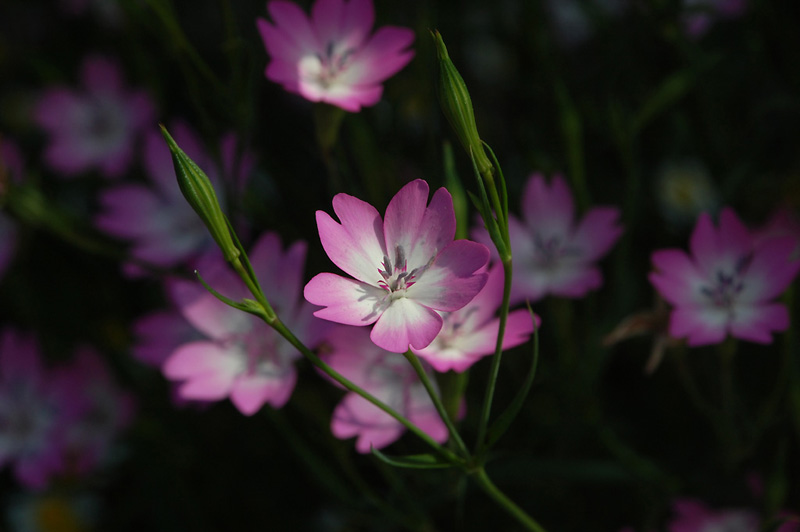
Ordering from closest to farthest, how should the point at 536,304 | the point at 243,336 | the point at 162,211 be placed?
the point at 243,336 → the point at 536,304 → the point at 162,211

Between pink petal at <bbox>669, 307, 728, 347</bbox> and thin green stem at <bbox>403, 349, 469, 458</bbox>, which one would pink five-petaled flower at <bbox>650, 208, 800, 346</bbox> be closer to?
pink petal at <bbox>669, 307, 728, 347</bbox>

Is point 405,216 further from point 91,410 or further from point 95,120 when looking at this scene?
point 95,120

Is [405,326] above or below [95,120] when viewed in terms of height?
below

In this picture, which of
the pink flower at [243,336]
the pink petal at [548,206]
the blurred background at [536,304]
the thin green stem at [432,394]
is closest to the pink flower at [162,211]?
the blurred background at [536,304]

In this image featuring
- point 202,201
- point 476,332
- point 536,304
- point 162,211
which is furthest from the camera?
point 162,211

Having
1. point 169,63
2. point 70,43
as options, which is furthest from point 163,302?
point 70,43

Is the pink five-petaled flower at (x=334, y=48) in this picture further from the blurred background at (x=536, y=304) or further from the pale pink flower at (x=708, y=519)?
the pale pink flower at (x=708, y=519)

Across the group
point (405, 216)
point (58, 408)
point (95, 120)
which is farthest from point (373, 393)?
point (95, 120)
